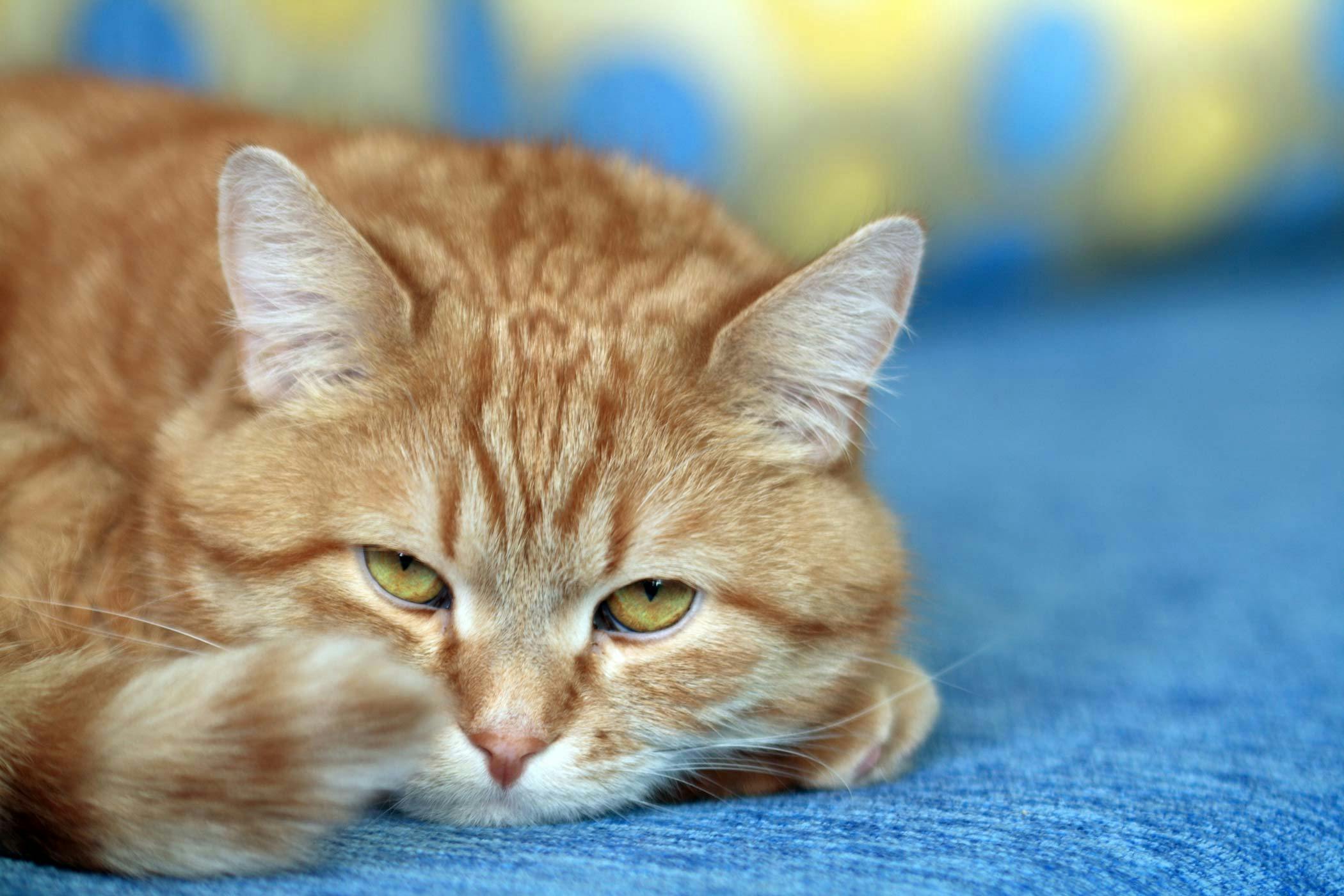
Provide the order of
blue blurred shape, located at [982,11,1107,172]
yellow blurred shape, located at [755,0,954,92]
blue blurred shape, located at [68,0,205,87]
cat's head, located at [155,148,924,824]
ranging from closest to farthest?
cat's head, located at [155,148,924,824] → blue blurred shape, located at [68,0,205,87] → yellow blurred shape, located at [755,0,954,92] → blue blurred shape, located at [982,11,1107,172]

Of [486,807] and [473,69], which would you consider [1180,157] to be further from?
[486,807]

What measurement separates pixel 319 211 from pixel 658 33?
9.20 ft

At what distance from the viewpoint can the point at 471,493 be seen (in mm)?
1372

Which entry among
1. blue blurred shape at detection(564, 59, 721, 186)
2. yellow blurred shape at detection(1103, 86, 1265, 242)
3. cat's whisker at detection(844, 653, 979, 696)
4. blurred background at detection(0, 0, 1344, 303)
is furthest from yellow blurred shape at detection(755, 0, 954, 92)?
cat's whisker at detection(844, 653, 979, 696)

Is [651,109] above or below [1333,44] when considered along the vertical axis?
below

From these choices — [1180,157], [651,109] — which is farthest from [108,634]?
[1180,157]

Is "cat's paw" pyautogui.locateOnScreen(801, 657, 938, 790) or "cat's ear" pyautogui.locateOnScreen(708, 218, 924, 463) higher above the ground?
"cat's ear" pyautogui.locateOnScreen(708, 218, 924, 463)

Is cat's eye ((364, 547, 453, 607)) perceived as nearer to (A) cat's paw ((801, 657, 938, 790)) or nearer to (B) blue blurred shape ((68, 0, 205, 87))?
(A) cat's paw ((801, 657, 938, 790))

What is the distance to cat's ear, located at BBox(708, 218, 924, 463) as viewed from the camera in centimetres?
143

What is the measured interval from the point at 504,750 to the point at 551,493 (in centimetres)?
27

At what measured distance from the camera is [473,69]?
3768 mm

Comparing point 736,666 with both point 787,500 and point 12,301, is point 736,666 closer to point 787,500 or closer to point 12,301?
point 787,500

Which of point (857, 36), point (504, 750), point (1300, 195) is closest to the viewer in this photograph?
point (504, 750)

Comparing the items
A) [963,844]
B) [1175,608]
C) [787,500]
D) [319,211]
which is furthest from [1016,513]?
[319,211]
